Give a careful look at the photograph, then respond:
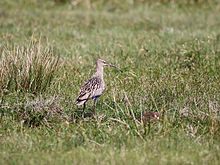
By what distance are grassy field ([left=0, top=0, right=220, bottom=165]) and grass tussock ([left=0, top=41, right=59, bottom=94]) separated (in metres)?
0.01

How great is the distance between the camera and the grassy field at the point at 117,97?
7254 millimetres

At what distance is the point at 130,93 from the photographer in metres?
9.82

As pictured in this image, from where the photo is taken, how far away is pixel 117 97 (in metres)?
9.62

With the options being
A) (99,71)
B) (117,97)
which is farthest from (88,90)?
(117,97)

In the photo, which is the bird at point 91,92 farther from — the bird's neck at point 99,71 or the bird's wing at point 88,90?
the bird's neck at point 99,71

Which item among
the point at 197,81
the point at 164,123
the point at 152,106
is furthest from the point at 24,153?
the point at 197,81

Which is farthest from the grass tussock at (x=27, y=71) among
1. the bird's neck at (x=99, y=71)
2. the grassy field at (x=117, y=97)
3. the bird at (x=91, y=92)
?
the bird at (x=91, y=92)

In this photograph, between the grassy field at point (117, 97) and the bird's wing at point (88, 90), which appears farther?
the bird's wing at point (88, 90)

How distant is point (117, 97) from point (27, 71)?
1.26 m

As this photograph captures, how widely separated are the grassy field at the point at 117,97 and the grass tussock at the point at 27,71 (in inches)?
0.6

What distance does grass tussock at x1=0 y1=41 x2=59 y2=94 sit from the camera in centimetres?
991

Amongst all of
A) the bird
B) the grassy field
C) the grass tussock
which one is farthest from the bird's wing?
the grass tussock

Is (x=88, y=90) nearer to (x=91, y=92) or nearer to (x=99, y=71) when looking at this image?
(x=91, y=92)

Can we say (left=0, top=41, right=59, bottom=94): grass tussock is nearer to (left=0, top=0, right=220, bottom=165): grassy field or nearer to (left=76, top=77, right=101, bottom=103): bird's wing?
(left=0, top=0, right=220, bottom=165): grassy field
